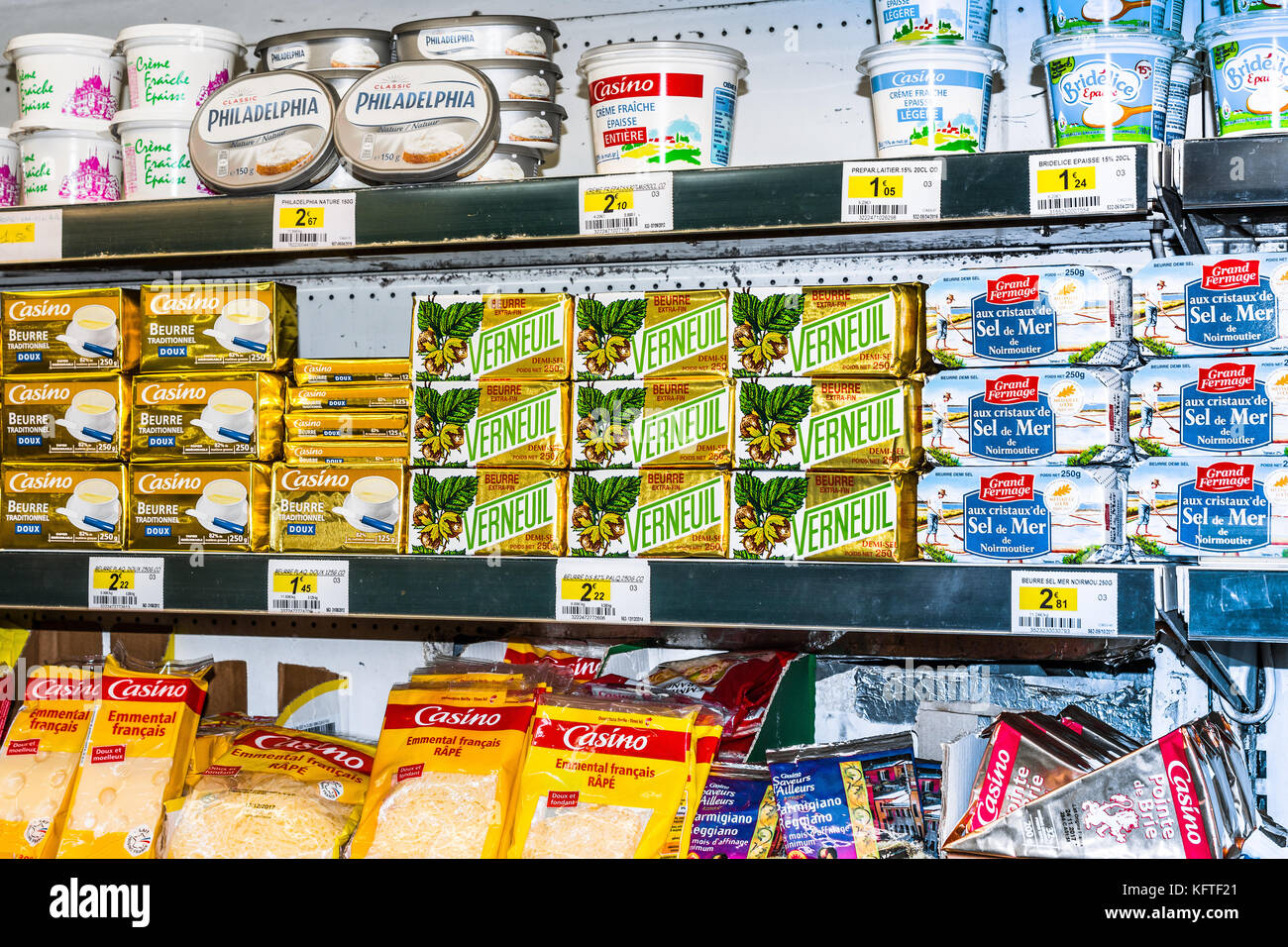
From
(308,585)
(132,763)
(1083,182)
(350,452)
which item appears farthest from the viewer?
(132,763)

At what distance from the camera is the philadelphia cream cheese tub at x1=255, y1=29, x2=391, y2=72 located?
5.04ft

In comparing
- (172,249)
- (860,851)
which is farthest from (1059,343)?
(172,249)

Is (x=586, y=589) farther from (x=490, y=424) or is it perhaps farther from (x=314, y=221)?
(x=314, y=221)

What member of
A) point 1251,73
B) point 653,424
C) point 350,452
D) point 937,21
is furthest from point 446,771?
point 1251,73

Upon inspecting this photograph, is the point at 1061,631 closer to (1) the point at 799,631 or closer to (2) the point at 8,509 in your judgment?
(1) the point at 799,631

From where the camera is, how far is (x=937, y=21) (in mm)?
1324

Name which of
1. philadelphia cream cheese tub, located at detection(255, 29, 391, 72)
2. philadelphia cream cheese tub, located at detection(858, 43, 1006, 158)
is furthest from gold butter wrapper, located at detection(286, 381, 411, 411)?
philadelphia cream cheese tub, located at detection(858, 43, 1006, 158)

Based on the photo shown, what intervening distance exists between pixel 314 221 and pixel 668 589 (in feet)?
2.01

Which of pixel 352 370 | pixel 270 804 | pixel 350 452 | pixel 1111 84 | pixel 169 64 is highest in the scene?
pixel 169 64

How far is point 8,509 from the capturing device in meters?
1.54

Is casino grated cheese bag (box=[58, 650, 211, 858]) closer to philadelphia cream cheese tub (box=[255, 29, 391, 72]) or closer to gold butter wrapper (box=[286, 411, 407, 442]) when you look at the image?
gold butter wrapper (box=[286, 411, 407, 442])

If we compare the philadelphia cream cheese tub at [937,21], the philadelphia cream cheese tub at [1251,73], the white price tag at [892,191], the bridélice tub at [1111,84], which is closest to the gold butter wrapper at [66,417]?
the white price tag at [892,191]

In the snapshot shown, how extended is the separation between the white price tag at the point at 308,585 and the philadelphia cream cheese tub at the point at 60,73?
2.44ft

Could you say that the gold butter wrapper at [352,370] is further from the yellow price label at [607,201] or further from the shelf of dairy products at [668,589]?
the yellow price label at [607,201]
